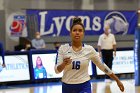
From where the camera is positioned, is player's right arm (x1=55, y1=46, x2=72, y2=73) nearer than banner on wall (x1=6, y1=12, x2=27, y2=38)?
Yes

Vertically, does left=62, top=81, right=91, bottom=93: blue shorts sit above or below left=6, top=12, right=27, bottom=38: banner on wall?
below

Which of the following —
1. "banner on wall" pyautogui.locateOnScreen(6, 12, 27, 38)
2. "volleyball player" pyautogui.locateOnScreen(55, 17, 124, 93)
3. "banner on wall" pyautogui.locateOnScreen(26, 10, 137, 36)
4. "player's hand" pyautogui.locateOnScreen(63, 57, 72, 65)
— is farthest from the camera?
"banner on wall" pyautogui.locateOnScreen(26, 10, 137, 36)

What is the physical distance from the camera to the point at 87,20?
68.8ft

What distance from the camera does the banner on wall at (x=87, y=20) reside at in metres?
19.9

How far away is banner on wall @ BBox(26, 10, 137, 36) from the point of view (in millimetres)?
19891

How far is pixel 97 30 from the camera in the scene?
2141 centimetres

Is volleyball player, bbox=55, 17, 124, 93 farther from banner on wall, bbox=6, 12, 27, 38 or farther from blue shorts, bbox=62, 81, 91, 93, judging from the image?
banner on wall, bbox=6, 12, 27, 38

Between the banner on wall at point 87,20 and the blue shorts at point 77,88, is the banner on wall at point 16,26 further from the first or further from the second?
the blue shorts at point 77,88

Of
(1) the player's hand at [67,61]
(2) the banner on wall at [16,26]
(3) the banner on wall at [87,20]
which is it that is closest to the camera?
(1) the player's hand at [67,61]

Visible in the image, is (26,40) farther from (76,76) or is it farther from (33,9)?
(76,76)

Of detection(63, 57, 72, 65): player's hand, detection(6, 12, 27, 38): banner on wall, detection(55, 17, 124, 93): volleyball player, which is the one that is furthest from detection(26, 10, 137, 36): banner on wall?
detection(63, 57, 72, 65): player's hand

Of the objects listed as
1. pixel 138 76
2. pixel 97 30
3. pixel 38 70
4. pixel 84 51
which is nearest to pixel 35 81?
pixel 38 70

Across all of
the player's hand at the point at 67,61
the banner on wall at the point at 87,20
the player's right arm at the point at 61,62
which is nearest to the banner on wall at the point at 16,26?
the banner on wall at the point at 87,20

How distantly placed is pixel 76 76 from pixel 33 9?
14.9 meters
